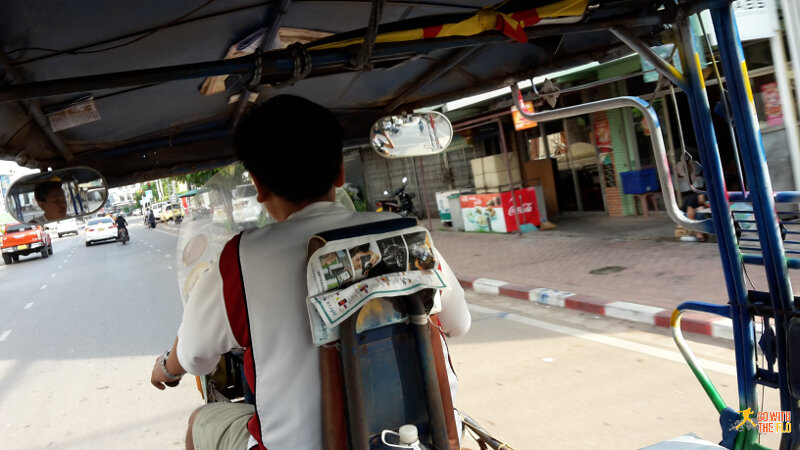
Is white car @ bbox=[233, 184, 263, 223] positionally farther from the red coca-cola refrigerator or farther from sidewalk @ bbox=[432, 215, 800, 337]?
the red coca-cola refrigerator

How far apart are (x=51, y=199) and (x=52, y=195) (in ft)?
0.07

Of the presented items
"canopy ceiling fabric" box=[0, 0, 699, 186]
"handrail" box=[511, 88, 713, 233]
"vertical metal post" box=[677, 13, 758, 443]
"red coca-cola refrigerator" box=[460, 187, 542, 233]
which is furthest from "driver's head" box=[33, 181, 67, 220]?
"red coca-cola refrigerator" box=[460, 187, 542, 233]

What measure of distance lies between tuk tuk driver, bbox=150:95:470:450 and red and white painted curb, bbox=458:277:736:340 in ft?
13.9

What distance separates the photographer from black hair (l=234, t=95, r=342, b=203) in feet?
5.23

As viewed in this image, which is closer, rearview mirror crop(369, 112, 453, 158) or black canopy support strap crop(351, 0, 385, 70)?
black canopy support strap crop(351, 0, 385, 70)

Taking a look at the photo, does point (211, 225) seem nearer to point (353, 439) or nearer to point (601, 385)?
point (353, 439)

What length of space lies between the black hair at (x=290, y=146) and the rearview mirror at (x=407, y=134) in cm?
167

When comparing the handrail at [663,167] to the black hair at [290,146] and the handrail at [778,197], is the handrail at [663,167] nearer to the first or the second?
the handrail at [778,197]

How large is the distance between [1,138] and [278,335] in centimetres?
193

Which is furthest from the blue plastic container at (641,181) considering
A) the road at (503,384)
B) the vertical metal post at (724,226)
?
the vertical metal post at (724,226)

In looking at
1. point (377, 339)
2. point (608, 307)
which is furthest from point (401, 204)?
point (377, 339)

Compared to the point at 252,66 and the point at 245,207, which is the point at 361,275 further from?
the point at 245,207

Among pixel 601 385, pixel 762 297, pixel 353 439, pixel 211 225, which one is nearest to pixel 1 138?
pixel 211 225

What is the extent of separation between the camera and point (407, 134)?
3.38 metres
